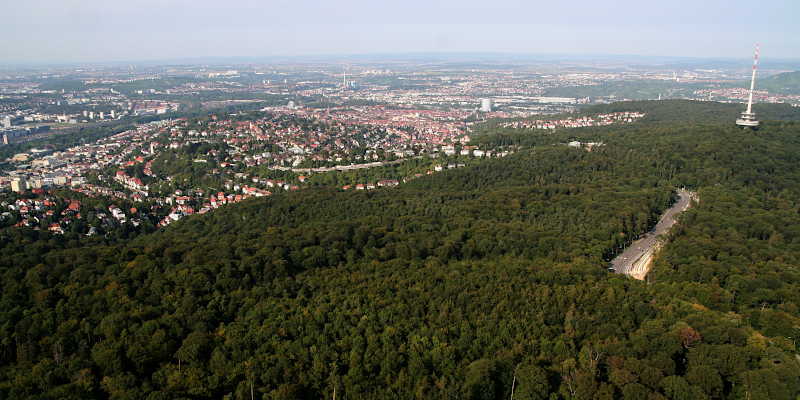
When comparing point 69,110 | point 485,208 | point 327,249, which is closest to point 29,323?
point 327,249

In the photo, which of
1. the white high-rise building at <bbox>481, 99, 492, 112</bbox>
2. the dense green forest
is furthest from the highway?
the white high-rise building at <bbox>481, 99, 492, 112</bbox>

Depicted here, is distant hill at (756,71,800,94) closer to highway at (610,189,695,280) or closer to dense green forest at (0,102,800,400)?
dense green forest at (0,102,800,400)

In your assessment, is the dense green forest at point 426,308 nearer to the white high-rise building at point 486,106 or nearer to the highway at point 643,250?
the highway at point 643,250

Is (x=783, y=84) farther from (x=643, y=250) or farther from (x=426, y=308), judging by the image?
(x=426, y=308)

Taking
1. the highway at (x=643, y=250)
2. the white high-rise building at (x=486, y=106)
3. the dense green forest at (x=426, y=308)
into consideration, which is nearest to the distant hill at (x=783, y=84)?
the white high-rise building at (x=486, y=106)

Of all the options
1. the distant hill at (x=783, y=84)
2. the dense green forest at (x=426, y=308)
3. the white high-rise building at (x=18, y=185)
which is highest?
the distant hill at (x=783, y=84)

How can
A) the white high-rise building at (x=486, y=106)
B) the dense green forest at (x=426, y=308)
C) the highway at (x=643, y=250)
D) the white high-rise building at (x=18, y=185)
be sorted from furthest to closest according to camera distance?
the white high-rise building at (x=486, y=106)
the white high-rise building at (x=18, y=185)
the highway at (x=643, y=250)
the dense green forest at (x=426, y=308)

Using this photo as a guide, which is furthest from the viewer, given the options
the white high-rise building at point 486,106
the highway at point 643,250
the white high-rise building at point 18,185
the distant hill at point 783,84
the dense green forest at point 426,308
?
the distant hill at point 783,84
